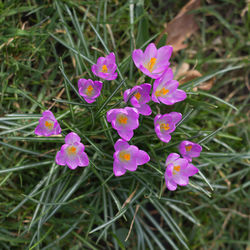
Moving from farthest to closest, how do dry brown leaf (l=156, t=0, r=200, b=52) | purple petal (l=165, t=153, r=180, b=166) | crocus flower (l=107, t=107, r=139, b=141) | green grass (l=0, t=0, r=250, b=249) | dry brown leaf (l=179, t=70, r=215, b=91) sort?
dry brown leaf (l=156, t=0, r=200, b=52)
dry brown leaf (l=179, t=70, r=215, b=91)
green grass (l=0, t=0, r=250, b=249)
purple petal (l=165, t=153, r=180, b=166)
crocus flower (l=107, t=107, r=139, b=141)

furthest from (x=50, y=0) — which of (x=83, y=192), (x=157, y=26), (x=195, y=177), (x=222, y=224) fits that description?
(x=222, y=224)

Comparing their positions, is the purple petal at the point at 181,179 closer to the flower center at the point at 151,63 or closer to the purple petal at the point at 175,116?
the purple petal at the point at 175,116

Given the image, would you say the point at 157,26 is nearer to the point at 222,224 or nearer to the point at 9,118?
the point at 9,118

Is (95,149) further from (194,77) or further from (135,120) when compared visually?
(194,77)

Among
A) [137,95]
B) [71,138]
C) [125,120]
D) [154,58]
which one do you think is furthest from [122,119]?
[154,58]

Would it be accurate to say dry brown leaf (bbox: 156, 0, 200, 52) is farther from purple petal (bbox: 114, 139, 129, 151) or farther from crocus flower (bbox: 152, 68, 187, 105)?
purple petal (bbox: 114, 139, 129, 151)

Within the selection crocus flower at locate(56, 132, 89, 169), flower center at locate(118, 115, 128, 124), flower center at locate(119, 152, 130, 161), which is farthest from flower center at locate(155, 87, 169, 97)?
crocus flower at locate(56, 132, 89, 169)
